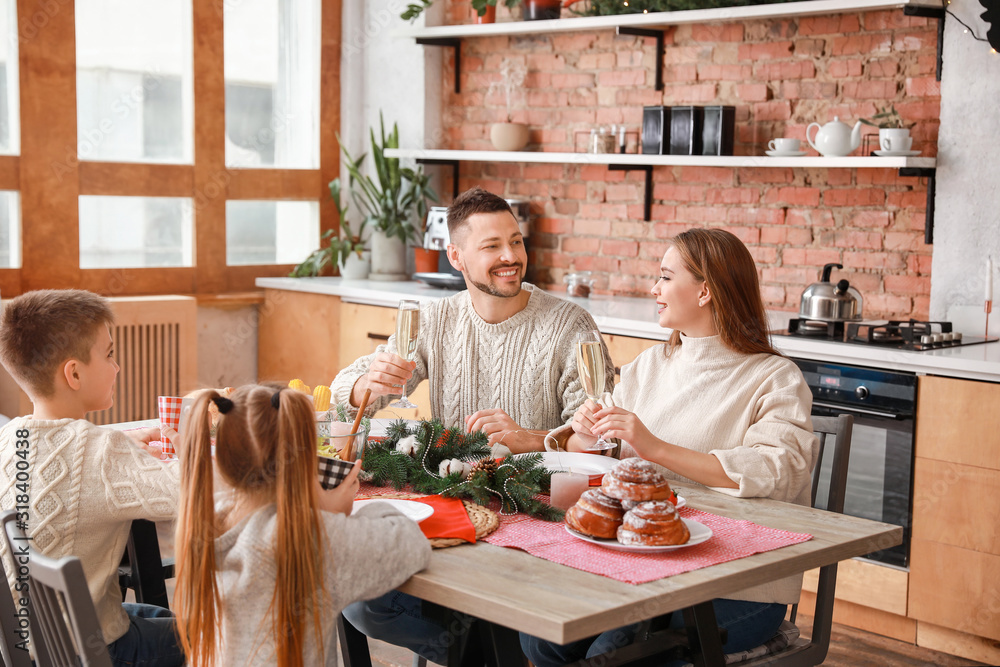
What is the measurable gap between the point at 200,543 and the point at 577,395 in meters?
1.29

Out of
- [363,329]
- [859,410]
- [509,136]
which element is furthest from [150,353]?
[859,410]

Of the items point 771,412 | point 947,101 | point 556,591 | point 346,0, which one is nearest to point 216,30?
point 346,0

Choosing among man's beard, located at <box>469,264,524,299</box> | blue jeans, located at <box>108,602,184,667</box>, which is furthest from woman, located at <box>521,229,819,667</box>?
blue jeans, located at <box>108,602,184,667</box>

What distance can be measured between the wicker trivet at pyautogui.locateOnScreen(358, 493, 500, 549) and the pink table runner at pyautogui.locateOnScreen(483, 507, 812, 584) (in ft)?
0.04

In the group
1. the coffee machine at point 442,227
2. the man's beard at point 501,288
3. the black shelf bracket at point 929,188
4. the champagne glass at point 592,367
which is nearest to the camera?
the champagne glass at point 592,367

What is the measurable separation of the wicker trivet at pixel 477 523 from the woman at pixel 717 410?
0.27m

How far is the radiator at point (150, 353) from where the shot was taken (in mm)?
4496

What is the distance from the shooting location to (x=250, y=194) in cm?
510

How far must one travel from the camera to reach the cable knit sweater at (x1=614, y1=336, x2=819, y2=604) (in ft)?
6.42

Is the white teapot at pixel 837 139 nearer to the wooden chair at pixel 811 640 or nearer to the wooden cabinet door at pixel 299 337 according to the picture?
the wooden chair at pixel 811 640

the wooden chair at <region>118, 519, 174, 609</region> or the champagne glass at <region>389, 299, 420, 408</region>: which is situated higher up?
the champagne glass at <region>389, 299, 420, 408</region>

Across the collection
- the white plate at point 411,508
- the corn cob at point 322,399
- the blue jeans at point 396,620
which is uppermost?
the corn cob at point 322,399

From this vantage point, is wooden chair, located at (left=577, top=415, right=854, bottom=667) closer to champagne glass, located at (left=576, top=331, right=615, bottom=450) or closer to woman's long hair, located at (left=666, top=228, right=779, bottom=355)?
woman's long hair, located at (left=666, top=228, right=779, bottom=355)

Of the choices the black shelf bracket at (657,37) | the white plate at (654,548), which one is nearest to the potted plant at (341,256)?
the black shelf bracket at (657,37)
